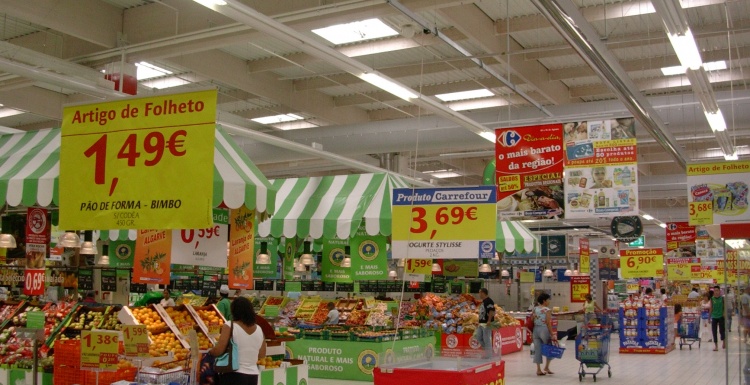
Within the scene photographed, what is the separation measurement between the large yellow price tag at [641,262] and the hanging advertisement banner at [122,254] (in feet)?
52.7

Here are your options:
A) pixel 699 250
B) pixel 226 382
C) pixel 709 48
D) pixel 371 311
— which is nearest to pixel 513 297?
pixel 699 250

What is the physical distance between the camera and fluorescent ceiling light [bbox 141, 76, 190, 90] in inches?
608

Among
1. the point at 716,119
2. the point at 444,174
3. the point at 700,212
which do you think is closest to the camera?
the point at 700,212

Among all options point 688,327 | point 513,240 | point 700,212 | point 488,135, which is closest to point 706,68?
point 700,212

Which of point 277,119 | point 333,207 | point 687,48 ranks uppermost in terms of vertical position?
point 277,119

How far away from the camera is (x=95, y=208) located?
19.5ft

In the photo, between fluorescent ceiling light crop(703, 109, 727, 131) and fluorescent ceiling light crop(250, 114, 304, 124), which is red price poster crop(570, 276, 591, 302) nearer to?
fluorescent ceiling light crop(250, 114, 304, 124)

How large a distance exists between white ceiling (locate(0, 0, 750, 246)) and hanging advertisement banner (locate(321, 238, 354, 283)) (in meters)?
2.46

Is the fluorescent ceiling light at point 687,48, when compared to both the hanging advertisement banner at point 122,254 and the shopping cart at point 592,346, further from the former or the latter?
the hanging advertisement banner at point 122,254

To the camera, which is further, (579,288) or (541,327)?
(579,288)

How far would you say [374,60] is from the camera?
14.0 m

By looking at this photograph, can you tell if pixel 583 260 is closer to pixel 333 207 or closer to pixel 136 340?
pixel 333 207

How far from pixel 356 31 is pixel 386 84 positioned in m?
1.39

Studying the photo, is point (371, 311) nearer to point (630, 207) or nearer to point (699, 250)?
point (630, 207)
